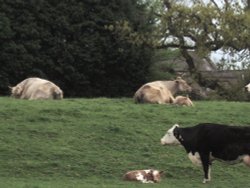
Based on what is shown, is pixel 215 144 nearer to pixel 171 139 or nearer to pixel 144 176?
pixel 171 139

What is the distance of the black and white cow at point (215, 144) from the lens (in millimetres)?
12641

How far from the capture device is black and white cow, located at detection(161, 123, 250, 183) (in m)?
12.6

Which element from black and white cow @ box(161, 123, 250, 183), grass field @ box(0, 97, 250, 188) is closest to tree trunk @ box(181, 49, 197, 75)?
grass field @ box(0, 97, 250, 188)

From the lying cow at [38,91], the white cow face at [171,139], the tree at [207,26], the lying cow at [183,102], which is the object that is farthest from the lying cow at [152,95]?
the tree at [207,26]

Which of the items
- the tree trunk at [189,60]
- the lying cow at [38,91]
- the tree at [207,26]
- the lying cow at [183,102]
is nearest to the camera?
the lying cow at [183,102]

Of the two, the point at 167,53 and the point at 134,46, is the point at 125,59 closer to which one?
the point at 134,46

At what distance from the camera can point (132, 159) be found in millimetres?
15070

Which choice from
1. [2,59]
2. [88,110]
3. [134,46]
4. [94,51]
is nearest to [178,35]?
[134,46]

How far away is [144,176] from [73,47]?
25.9 meters

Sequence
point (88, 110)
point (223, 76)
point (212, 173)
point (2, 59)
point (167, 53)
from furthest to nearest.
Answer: point (167, 53), point (223, 76), point (2, 59), point (88, 110), point (212, 173)

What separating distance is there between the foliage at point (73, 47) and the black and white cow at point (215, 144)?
24.6 m

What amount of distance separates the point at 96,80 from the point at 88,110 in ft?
65.6

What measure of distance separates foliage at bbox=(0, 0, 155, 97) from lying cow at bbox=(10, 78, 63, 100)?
1208 centimetres

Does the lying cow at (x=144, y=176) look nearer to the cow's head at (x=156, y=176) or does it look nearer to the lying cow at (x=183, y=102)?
the cow's head at (x=156, y=176)
